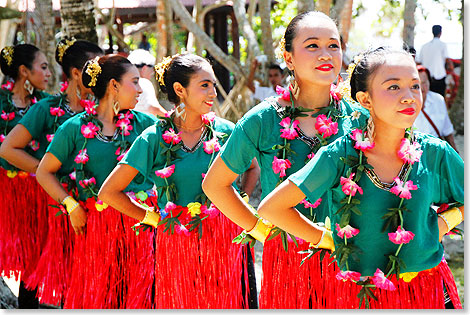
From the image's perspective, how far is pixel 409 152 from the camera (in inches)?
101

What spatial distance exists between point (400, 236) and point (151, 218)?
168 centimetres

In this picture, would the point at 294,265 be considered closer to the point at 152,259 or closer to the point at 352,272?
the point at 352,272

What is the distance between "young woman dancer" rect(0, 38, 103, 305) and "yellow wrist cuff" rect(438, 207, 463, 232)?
2570 millimetres

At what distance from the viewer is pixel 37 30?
9891 mm

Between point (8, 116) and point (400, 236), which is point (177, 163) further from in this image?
point (8, 116)

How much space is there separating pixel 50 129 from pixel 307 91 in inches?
98.6

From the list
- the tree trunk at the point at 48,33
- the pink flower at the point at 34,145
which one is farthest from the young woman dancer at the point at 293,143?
the tree trunk at the point at 48,33

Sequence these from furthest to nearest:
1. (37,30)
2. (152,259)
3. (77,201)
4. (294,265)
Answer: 1. (37,30)
2. (77,201)
3. (152,259)
4. (294,265)

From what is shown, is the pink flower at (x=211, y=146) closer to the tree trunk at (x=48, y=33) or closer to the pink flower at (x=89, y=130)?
the pink flower at (x=89, y=130)

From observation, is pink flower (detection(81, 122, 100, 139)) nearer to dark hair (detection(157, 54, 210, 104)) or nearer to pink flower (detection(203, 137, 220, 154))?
dark hair (detection(157, 54, 210, 104))

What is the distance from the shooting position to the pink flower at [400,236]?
2.51 metres

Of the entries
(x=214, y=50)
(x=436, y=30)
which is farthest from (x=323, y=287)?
(x=436, y=30)

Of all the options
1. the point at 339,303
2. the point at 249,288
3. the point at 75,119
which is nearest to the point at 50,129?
the point at 75,119

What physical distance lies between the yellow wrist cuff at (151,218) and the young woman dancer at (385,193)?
1302mm
